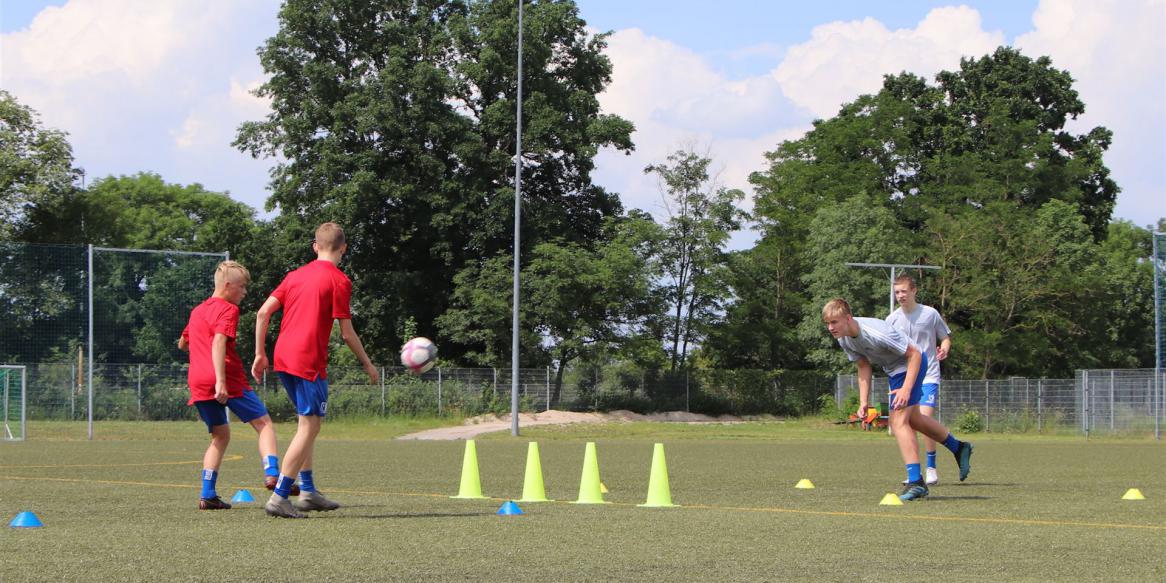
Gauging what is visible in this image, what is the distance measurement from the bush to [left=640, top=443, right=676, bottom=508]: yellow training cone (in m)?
35.7

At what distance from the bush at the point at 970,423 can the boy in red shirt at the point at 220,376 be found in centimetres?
3751

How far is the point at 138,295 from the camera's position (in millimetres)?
32969

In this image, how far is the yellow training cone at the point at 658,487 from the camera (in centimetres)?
1120

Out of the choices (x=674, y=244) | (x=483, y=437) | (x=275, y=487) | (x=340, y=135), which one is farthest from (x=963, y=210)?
(x=275, y=487)

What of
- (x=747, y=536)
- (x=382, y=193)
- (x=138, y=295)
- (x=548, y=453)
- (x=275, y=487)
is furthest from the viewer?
(x=382, y=193)

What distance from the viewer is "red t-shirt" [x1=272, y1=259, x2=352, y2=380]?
9734 mm

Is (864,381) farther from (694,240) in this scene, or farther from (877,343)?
(694,240)

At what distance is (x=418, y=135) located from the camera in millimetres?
54562

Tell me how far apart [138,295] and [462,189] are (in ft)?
73.3

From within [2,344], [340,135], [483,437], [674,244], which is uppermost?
[340,135]

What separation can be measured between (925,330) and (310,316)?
6508mm

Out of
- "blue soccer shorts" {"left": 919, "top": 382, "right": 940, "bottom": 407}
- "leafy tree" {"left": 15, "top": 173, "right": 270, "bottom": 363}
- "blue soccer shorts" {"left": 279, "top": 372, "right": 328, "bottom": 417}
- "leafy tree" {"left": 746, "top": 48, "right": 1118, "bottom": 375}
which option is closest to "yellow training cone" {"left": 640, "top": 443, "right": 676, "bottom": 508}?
"blue soccer shorts" {"left": 279, "top": 372, "right": 328, "bottom": 417}

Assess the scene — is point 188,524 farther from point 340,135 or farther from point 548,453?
point 340,135

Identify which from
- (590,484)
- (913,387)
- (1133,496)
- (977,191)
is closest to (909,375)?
(913,387)
